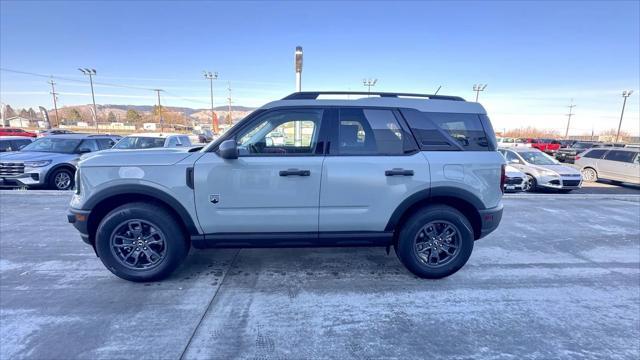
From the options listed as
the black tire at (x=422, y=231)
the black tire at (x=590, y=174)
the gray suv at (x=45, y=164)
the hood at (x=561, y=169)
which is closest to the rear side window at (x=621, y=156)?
the black tire at (x=590, y=174)

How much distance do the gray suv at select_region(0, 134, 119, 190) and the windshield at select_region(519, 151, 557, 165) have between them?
615 inches

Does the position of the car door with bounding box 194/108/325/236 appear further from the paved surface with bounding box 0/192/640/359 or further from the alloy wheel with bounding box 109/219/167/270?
the paved surface with bounding box 0/192/640/359

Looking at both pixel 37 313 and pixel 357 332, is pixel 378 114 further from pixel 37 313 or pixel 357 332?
pixel 37 313

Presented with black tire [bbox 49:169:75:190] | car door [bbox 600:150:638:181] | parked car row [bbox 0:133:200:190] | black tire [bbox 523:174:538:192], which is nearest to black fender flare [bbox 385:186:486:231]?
parked car row [bbox 0:133:200:190]

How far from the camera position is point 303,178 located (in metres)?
3.12

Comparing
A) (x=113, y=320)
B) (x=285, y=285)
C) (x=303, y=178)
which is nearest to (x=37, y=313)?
(x=113, y=320)

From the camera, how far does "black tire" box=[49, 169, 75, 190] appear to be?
27.6ft

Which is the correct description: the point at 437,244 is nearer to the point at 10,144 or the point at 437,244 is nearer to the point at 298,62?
the point at 298,62

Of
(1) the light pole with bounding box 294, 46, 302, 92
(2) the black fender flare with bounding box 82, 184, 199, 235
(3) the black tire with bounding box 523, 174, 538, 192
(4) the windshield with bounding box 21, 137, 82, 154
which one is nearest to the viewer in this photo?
(2) the black fender flare with bounding box 82, 184, 199, 235

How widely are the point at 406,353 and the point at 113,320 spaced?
2502 millimetres

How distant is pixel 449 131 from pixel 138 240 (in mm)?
3659

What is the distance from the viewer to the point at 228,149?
294 cm

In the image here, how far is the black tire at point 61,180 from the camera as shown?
332 inches

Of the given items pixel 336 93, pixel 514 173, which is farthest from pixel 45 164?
pixel 514 173
